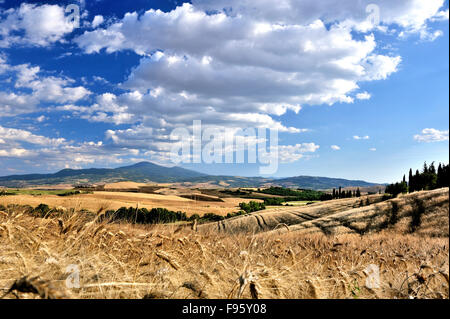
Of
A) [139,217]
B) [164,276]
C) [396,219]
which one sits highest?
[164,276]

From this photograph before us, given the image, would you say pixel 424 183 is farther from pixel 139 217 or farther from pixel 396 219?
pixel 139 217

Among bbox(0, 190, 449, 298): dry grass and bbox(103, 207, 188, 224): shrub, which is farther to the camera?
bbox(103, 207, 188, 224): shrub

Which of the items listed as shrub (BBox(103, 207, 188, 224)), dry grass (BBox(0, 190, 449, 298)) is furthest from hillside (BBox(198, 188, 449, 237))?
dry grass (BBox(0, 190, 449, 298))

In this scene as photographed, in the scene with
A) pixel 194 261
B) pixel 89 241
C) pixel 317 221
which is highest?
pixel 89 241

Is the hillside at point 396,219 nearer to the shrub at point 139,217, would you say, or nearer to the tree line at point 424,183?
the shrub at point 139,217

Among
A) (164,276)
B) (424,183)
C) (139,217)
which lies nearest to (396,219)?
(139,217)

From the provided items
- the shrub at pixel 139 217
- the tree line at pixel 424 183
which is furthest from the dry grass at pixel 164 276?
the tree line at pixel 424 183

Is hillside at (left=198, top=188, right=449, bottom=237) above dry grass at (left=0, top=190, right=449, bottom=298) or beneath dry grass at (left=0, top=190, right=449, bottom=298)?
beneath

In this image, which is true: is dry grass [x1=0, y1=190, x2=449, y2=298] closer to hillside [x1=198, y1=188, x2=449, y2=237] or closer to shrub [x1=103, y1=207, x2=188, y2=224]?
shrub [x1=103, y1=207, x2=188, y2=224]

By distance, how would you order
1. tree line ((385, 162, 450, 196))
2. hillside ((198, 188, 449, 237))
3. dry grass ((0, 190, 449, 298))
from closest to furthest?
dry grass ((0, 190, 449, 298)) < hillside ((198, 188, 449, 237)) < tree line ((385, 162, 450, 196))

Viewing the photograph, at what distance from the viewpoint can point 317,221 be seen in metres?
33.5
